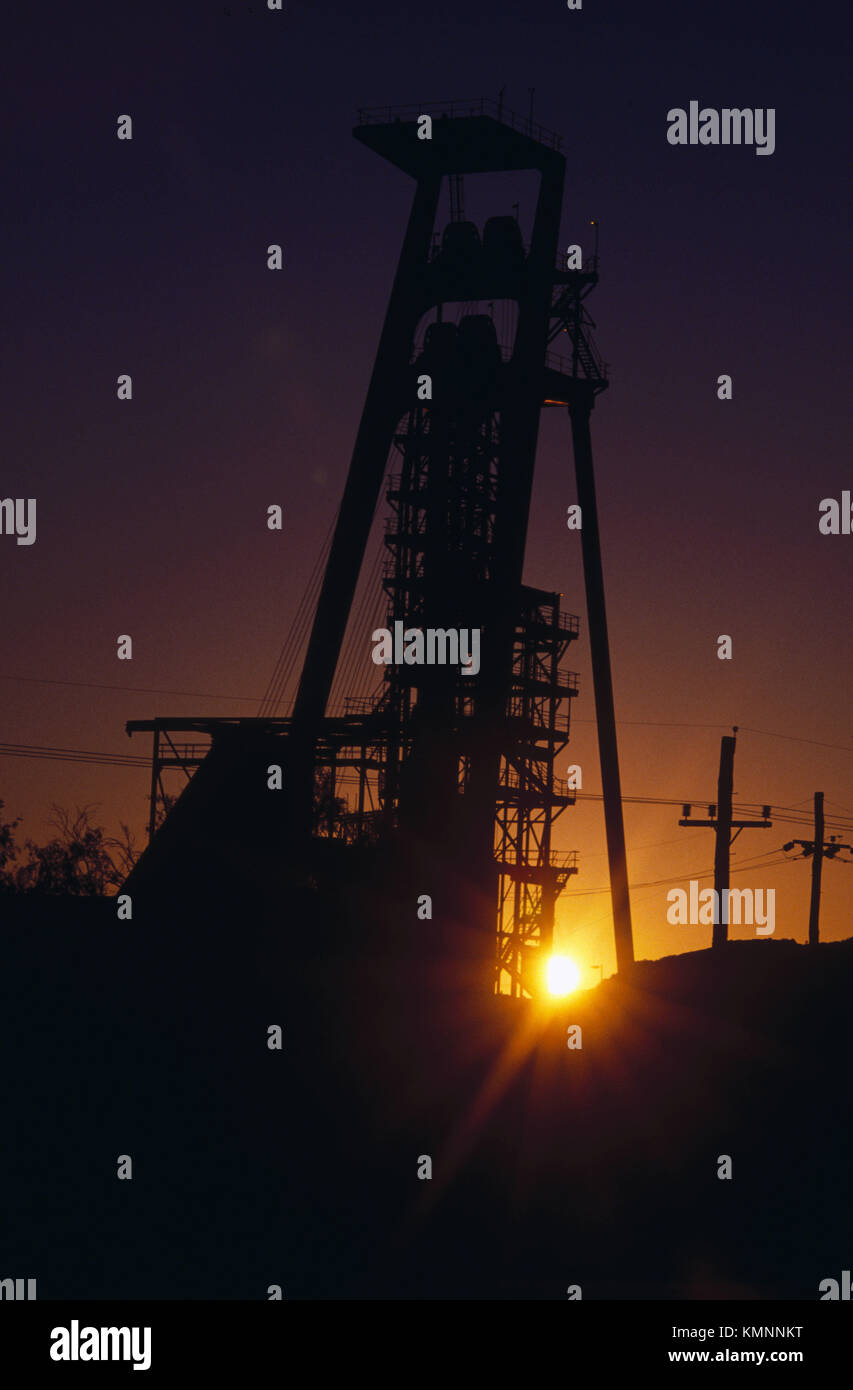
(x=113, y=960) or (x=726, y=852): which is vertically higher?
(x=726, y=852)

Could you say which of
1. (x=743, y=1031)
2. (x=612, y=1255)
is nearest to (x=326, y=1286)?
(x=612, y=1255)

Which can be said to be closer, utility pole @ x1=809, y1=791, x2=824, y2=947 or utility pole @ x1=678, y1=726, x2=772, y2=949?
utility pole @ x1=678, y1=726, x2=772, y2=949

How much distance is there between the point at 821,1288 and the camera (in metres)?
22.0

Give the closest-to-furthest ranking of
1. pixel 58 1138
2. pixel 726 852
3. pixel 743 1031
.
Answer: pixel 58 1138 < pixel 743 1031 < pixel 726 852

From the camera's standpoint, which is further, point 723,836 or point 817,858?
point 817,858

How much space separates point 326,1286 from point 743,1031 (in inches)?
518

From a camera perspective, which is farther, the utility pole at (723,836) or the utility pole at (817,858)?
the utility pole at (817,858)
